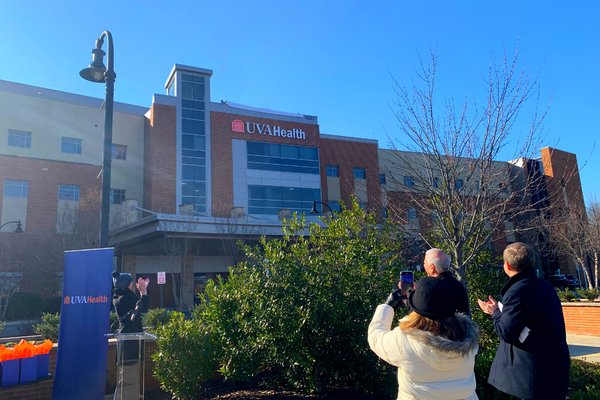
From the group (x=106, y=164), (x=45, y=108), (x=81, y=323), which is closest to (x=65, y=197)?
(x=45, y=108)

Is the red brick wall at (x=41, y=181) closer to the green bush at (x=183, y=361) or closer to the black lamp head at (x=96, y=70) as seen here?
the black lamp head at (x=96, y=70)

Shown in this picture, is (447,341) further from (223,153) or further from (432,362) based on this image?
(223,153)

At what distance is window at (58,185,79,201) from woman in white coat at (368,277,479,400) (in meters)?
38.5

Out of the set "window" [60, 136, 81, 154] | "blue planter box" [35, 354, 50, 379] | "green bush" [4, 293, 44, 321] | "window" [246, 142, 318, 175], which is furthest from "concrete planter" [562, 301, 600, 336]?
"window" [60, 136, 81, 154]

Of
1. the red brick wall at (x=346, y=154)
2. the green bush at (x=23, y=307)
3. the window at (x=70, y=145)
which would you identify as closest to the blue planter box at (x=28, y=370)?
the green bush at (x=23, y=307)

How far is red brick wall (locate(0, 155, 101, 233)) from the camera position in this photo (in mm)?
34531

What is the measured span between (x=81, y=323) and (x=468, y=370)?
4.99 metres

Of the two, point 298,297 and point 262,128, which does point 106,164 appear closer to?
point 298,297

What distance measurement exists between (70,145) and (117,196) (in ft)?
19.1

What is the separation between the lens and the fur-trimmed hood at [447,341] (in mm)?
2389

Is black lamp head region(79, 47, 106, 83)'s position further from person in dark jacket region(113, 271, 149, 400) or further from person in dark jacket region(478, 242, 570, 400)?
person in dark jacket region(478, 242, 570, 400)

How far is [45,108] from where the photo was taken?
39.4m

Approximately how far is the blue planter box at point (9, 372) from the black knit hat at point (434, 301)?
5.33m

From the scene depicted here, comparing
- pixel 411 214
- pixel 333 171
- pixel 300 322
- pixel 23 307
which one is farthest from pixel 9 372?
pixel 333 171
